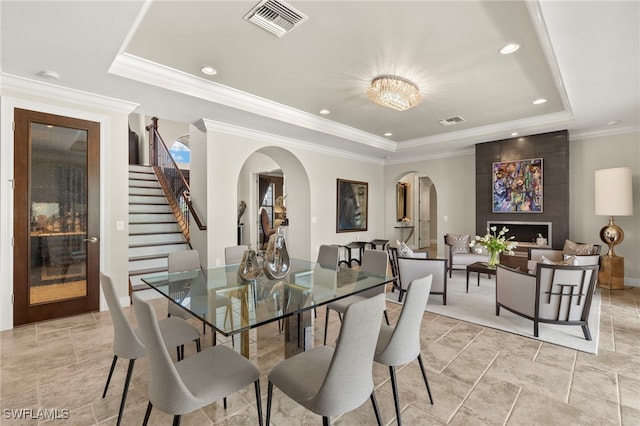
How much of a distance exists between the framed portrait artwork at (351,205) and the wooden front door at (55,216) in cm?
439

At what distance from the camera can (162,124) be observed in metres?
9.52

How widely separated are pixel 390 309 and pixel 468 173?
13.9 feet

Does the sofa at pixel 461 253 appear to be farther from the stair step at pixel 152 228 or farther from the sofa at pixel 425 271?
the stair step at pixel 152 228

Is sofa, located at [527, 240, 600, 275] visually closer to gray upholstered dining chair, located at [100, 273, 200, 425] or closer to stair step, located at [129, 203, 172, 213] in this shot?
gray upholstered dining chair, located at [100, 273, 200, 425]

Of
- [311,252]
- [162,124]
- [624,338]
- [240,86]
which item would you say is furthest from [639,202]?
[162,124]

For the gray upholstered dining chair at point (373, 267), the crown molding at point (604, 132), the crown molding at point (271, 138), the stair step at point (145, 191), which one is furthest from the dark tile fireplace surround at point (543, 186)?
the stair step at point (145, 191)

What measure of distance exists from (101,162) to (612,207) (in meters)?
7.30

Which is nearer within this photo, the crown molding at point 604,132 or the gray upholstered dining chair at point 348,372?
the gray upholstered dining chair at point 348,372

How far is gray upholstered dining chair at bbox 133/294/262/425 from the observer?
128 centimetres

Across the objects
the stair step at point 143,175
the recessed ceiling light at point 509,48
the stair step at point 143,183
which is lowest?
the stair step at point 143,183

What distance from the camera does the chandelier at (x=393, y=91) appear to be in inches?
131

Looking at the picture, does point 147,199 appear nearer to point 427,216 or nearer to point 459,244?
point 459,244

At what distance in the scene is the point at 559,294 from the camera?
9.62ft

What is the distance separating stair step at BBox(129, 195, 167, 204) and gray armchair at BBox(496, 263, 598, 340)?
6342mm
